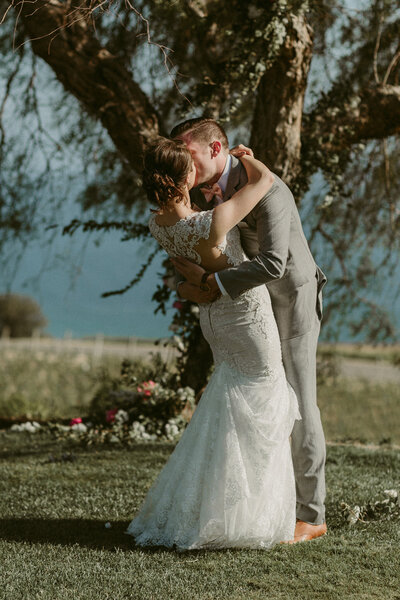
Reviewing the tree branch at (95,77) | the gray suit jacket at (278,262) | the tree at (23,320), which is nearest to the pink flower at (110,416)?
the tree branch at (95,77)

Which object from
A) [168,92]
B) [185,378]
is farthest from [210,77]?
[185,378]

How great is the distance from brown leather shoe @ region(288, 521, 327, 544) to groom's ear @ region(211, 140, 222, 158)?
182 cm

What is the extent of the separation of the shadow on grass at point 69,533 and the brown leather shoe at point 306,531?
2.12ft

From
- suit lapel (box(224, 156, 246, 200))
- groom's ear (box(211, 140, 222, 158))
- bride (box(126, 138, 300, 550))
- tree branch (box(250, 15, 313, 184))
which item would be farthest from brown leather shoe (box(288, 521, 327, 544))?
tree branch (box(250, 15, 313, 184))

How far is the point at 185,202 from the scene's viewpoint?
10.4 ft

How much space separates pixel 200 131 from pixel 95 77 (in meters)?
3.51

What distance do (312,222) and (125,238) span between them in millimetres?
2265

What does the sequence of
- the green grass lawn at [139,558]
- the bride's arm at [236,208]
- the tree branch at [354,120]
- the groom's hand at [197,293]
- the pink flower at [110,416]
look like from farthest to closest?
the pink flower at [110,416] → the tree branch at [354,120] → the groom's hand at [197,293] → the bride's arm at [236,208] → the green grass lawn at [139,558]

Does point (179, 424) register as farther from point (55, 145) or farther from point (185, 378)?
point (55, 145)

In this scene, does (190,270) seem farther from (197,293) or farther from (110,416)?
(110,416)

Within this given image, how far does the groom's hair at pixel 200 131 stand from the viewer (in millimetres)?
3149

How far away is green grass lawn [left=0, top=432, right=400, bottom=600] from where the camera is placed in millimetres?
2779

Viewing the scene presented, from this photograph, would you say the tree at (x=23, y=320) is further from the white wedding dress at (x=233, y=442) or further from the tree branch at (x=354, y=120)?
the white wedding dress at (x=233, y=442)

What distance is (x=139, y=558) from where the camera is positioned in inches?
122
